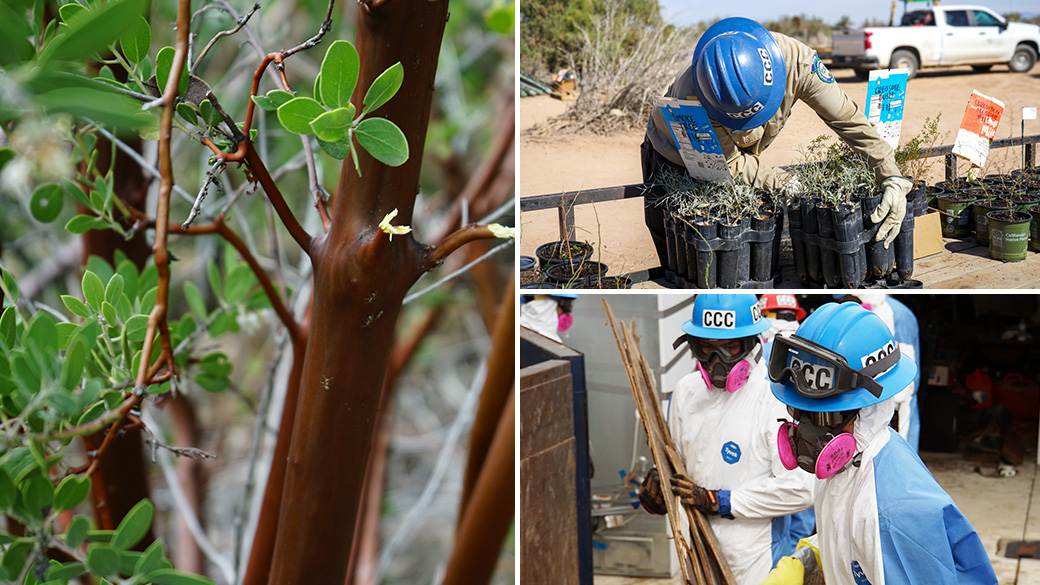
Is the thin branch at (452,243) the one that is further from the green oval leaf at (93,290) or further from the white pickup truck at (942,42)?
the white pickup truck at (942,42)

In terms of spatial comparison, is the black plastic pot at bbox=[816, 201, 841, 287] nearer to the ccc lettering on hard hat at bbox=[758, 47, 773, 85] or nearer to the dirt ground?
the dirt ground

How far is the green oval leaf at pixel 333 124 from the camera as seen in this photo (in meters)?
0.60

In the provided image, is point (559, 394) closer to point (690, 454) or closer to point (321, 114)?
point (690, 454)

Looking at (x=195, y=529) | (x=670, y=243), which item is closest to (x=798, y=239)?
(x=670, y=243)

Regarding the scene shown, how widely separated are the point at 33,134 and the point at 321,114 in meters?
0.28

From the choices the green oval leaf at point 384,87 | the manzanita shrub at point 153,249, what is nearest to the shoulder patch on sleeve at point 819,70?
the manzanita shrub at point 153,249

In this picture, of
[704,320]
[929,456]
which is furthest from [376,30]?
[929,456]

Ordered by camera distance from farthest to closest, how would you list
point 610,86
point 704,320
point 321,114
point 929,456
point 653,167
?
point 610,86
point 929,456
point 653,167
point 704,320
point 321,114

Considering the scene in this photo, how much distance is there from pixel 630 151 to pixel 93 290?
5269mm

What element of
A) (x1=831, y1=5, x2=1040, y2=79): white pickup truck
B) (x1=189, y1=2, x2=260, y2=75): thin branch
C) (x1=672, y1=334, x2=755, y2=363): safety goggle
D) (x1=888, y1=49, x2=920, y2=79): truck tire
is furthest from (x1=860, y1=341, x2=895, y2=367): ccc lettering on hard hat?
(x1=888, y1=49, x2=920, y2=79): truck tire

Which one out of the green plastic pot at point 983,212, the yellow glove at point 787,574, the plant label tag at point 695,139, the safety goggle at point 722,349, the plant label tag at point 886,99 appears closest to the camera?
the yellow glove at point 787,574

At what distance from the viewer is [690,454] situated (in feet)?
6.92

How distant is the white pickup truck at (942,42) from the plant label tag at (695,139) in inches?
148

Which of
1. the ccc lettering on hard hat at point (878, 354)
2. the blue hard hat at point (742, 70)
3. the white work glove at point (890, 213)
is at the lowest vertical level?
the ccc lettering on hard hat at point (878, 354)
